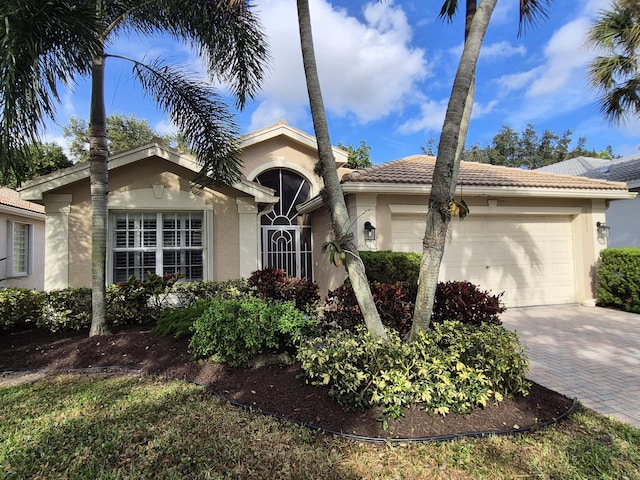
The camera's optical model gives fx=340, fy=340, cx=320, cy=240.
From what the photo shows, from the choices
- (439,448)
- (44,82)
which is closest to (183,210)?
(44,82)

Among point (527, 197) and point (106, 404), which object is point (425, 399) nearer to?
point (106, 404)

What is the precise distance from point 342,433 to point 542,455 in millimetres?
1680

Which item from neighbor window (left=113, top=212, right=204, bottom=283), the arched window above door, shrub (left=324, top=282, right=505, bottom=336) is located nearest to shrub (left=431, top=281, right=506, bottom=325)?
shrub (left=324, top=282, right=505, bottom=336)

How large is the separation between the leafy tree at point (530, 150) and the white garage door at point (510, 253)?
27.5 meters

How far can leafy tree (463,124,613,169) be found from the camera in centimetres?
3491

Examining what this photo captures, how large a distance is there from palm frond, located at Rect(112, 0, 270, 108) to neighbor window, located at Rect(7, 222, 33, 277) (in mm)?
10931

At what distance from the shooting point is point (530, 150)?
3550 cm

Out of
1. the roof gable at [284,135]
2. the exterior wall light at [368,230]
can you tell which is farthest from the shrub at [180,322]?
the roof gable at [284,135]

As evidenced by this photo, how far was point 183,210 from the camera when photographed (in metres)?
8.95

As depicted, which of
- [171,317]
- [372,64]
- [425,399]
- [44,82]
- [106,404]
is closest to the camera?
[425,399]

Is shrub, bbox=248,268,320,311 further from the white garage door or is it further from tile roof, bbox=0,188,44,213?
tile roof, bbox=0,188,44,213

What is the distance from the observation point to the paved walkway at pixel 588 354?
413cm

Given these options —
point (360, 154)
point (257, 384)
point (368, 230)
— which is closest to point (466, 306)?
point (257, 384)

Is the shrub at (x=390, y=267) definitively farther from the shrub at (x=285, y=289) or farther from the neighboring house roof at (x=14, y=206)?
the neighboring house roof at (x=14, y=206)
